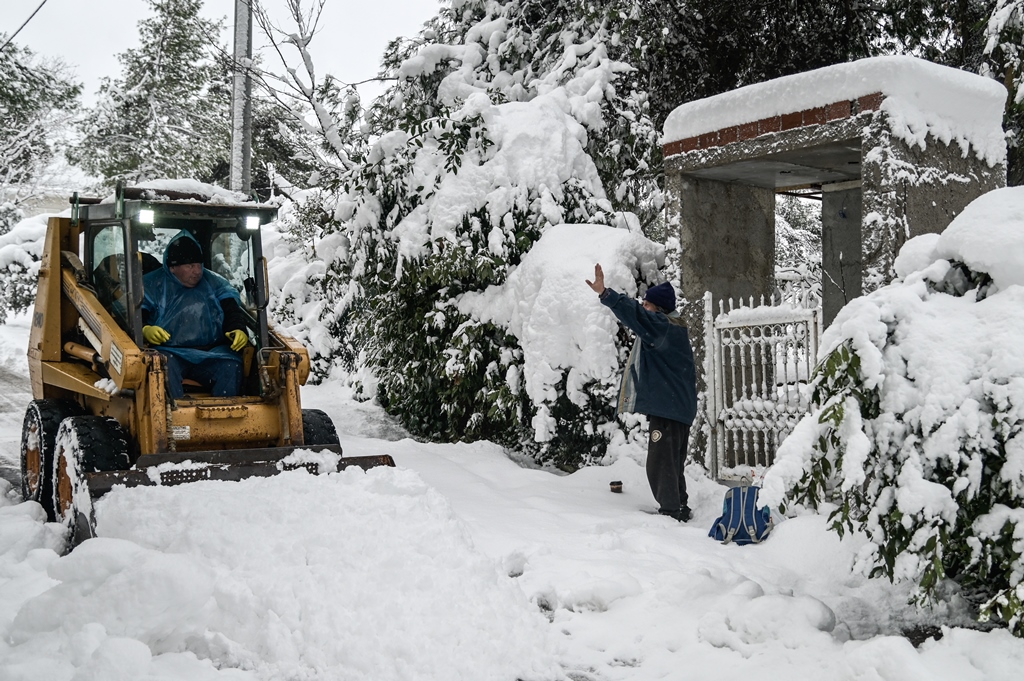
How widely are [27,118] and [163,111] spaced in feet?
11.9

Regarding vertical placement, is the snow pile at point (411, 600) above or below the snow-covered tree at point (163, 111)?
below

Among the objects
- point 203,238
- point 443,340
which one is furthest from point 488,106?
point 203,238

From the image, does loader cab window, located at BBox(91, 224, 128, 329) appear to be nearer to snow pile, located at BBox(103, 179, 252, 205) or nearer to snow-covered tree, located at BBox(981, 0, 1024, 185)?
snow pile, located at BBox(103, 179, 252, 205)

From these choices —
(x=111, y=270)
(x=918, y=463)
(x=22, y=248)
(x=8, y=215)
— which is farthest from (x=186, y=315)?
(x=8, y=215)

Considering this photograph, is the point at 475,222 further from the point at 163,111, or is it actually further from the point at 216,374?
the point at 163,111

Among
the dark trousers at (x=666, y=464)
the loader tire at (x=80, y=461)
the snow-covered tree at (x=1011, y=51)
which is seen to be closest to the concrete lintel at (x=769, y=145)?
the dark trousers at (x=666, y=464)

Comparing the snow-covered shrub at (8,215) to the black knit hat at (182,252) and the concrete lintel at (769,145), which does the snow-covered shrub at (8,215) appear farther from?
the concrete lintel at (769,145)

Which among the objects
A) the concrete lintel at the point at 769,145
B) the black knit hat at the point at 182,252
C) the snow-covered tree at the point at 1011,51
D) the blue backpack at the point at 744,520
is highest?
the snow-covered tree at the point at 1011,51

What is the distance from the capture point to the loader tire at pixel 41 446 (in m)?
6.15

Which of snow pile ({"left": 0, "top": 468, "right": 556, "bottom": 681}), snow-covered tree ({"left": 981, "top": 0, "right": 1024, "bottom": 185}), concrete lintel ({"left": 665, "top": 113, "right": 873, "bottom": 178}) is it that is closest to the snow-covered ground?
snow pile ({"left": 0, "top": 468, "right": 556, "bottom": 681})

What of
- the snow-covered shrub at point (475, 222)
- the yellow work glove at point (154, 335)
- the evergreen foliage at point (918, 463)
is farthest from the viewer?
the snow-covered shrub at point (475, 222)

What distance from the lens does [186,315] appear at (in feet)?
20.7

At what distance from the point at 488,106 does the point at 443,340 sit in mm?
2366

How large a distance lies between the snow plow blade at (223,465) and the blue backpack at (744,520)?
7.22 ft
